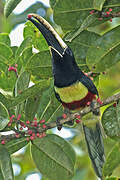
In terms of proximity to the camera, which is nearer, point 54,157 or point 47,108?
point 54,157


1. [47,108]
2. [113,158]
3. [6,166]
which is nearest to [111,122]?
[113,158]

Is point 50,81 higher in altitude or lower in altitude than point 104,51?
lower

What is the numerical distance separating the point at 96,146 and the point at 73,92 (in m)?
0.48

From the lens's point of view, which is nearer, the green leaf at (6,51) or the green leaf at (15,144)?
the green leaf at (15,144)

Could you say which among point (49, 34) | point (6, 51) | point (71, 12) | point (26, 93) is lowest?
point (26, 93)

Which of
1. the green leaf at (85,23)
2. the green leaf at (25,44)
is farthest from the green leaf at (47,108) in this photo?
the green leaf at (85,23)

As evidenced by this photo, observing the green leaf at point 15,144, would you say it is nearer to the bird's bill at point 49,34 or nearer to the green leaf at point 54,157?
the green leaf at point 54,157

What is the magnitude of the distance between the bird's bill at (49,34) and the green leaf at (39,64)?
0.10 meters

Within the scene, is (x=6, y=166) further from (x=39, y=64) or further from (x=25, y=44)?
(x=25, y=44)

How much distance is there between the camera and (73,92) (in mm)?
2799

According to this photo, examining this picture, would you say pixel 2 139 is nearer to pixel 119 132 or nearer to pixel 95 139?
pixel 119 132

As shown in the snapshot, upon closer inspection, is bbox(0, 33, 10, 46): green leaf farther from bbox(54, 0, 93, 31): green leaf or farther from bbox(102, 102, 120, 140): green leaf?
bbox(102, 102, 120, 140): green leaf

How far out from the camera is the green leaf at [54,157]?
8.18 feet

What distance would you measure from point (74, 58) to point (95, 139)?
747 millimetres
